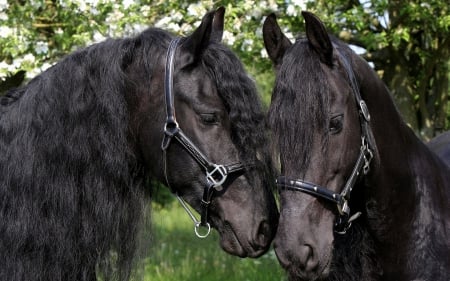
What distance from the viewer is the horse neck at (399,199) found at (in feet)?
11.6

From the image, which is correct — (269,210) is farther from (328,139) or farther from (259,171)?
(328,139)

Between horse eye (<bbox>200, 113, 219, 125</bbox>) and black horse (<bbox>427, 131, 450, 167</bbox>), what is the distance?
66.5 inches

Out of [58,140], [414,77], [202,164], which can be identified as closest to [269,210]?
[202,164]

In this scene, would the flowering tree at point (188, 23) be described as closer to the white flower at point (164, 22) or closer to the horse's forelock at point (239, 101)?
the white flower at point (164, 22)

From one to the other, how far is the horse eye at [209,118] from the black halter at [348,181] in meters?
0.39

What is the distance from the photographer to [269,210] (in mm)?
3455

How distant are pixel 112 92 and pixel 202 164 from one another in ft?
1.69

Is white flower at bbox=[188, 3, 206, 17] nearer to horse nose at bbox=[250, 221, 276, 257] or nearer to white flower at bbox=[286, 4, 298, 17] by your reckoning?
white flower at bbox=[286, 4, 298, 17]

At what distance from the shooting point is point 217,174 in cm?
339

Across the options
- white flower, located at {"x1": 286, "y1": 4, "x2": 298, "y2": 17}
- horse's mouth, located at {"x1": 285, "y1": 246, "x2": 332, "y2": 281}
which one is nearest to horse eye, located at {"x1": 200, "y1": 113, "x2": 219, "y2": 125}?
horse's mouth, located at {"x1": 285, "y1": 246, "x2": 332, "y2": 281}

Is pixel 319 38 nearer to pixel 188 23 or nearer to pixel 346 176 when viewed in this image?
pixel 346 176

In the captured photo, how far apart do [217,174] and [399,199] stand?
2.90 feet

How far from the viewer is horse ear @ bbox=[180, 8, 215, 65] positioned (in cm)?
343

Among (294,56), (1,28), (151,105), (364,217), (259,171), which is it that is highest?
(294,56)
